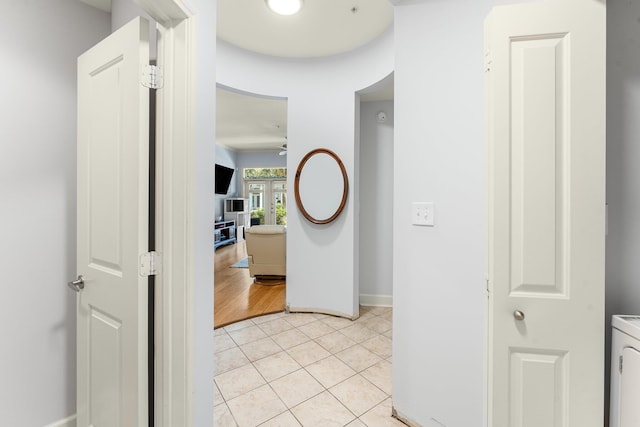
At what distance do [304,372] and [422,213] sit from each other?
1451mm

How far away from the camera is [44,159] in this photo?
4.70 ft

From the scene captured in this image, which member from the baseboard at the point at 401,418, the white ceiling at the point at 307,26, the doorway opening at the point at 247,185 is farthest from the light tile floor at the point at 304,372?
the white ceiling at the point at 307,26

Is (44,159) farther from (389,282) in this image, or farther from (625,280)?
(389,282)

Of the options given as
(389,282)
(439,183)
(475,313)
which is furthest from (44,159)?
(389,282)

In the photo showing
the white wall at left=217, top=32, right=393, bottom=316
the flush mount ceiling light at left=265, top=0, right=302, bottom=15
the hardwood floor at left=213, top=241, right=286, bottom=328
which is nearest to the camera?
the flush mount ceiling light at left=265, top=0, right=302, bottom=15

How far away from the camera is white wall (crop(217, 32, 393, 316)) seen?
290 centimetres

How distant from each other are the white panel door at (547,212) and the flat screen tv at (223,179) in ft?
21.9

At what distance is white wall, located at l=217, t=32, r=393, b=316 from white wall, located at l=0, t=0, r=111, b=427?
1500 millimetres

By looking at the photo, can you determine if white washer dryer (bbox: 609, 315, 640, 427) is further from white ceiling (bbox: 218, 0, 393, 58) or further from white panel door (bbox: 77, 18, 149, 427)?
white ceiling (bbox: 218, 0, 393, 58)

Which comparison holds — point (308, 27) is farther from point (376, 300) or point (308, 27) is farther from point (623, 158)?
point (376, 300)

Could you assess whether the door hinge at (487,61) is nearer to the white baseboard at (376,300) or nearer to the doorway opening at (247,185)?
the doorway opening at (247,185)

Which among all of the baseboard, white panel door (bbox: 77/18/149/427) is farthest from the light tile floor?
white panel door (bbox: 77/18/149/427)

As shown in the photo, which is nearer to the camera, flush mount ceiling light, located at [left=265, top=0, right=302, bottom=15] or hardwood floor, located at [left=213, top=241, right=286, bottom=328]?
flush mount ceiling light, located at [left=265, top=0, right=302, bottom=15]

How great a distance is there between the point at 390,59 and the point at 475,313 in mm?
2116
